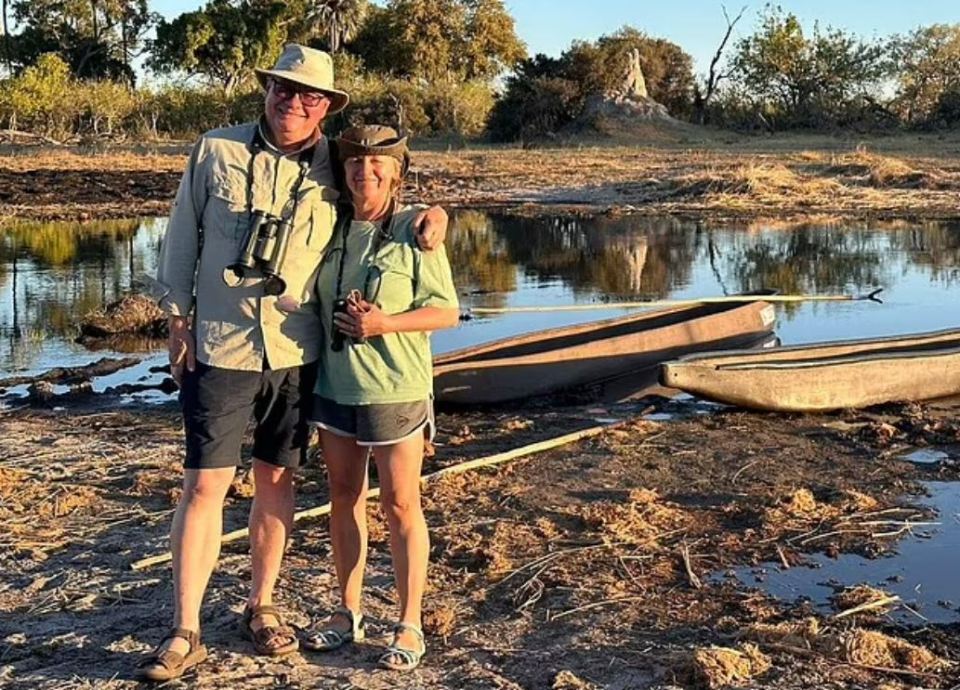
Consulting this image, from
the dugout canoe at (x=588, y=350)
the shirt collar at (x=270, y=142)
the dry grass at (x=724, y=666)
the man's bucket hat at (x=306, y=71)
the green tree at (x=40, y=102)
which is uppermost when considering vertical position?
the green tree at (x=40, y=102)

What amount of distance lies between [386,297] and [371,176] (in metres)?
0.39

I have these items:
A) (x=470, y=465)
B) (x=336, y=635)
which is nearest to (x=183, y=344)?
(x=336, y=635)

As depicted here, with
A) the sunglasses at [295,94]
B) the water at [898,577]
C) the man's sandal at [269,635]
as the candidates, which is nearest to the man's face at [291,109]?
the sunglasses at [295,94]

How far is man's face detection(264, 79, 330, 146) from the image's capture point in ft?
12.2

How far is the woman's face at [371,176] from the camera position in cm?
365

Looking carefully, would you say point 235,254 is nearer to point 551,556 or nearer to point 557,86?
point 551,556

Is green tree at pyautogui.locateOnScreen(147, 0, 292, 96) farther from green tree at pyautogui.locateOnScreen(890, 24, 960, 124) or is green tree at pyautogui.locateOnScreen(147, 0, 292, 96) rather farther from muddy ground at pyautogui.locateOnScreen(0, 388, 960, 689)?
muddy ground at pyautogui.locateOnScreen(0, 388, 960, 689)

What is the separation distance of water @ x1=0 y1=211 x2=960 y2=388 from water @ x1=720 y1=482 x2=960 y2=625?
5944mm

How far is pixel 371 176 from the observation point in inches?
144

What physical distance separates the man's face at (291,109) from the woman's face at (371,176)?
20 centimetres

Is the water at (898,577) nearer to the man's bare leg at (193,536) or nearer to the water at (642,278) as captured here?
the water at (642,278)

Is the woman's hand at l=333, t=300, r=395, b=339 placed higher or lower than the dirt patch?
higher

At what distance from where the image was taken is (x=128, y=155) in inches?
1539

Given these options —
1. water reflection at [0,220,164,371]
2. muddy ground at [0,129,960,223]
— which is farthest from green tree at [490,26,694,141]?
water reflection at [0,220,164,371]
